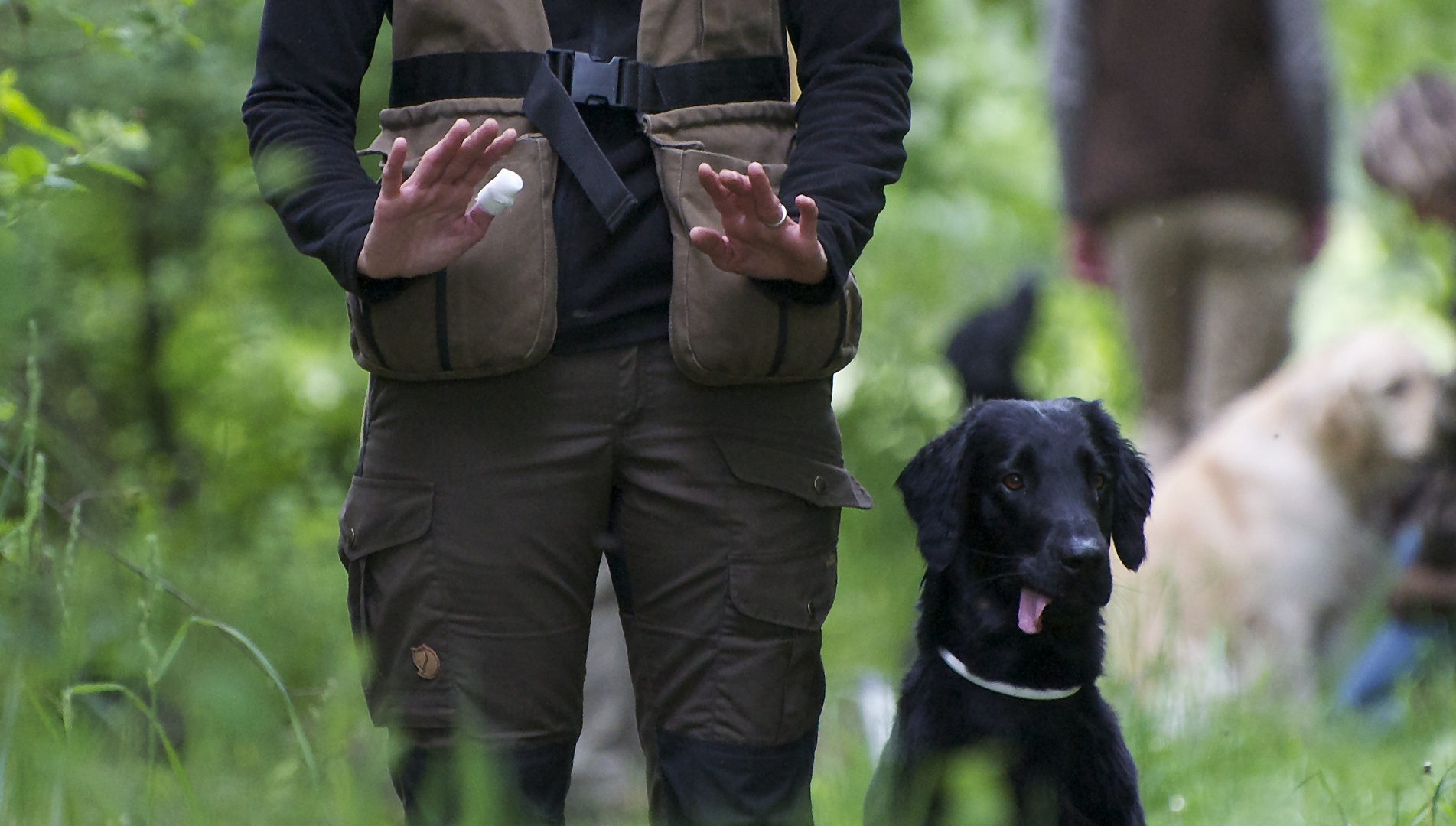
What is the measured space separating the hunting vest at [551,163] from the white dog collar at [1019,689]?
2.11 feet

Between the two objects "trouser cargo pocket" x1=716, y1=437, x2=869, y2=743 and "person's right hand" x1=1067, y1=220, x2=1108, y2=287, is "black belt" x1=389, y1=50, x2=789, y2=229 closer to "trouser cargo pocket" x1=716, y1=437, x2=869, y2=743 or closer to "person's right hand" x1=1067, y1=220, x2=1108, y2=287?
"trouser cargo pocket" x1=716, y1=437, x2=869, y2=743

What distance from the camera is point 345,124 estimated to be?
2096 mm

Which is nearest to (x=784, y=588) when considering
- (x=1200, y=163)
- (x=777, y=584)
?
(x=777, y=584)

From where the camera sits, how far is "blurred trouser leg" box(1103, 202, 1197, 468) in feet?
18.0

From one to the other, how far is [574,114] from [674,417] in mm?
453

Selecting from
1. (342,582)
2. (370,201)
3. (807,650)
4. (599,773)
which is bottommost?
(599,773)

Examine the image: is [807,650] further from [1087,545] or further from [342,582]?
[342,582]

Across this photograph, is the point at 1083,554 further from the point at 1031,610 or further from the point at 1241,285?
the point at 1241,285

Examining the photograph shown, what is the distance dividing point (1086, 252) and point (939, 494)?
363 centimetres

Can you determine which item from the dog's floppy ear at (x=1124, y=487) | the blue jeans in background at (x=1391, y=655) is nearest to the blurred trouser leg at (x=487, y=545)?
the dog's floppy ear at (x=1124, y=487)

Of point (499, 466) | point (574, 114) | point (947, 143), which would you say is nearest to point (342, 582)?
point (499, 466)

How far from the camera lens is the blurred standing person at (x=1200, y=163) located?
5297mm

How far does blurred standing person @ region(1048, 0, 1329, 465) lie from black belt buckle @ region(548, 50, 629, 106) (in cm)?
383

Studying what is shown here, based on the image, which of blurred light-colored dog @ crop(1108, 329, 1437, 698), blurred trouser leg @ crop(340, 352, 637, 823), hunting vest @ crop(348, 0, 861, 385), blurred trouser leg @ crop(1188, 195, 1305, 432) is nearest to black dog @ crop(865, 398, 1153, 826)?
hunting vest @ crop(348, 0, 861, 385)
